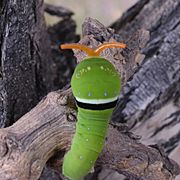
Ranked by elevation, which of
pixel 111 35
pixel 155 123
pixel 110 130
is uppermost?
pixel 111 35

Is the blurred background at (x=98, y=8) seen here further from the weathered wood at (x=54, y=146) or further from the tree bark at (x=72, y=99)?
the weathered wood at (x=54, y=146)

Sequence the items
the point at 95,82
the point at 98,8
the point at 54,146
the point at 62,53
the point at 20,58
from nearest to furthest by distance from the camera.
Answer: the point at 95,82
the point at 54,146
the point at 20,58
the point at 62,53
the point at 98,8

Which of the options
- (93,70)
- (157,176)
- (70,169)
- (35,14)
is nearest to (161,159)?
(157,176)

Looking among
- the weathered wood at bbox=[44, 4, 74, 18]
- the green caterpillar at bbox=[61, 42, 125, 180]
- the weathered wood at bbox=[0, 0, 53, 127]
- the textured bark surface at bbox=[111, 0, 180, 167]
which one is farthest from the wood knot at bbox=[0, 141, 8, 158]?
the weathered wood at bbox=[44, 4, 74, 18]

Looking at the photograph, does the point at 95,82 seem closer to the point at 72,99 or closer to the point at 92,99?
the point at 92,99

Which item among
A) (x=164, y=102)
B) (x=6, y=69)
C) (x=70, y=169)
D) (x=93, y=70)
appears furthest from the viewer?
(x=164, y=102)

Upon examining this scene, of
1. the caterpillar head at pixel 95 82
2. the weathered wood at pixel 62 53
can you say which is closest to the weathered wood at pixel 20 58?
the weathered wood at pixel 62 53

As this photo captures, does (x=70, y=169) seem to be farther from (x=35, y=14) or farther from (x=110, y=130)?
(x=35, y=14)

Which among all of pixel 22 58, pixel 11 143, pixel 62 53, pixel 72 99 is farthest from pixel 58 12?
pixel 11 143
